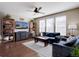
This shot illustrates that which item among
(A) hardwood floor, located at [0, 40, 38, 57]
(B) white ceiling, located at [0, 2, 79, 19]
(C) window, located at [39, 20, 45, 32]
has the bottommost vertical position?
(A) hardwood floor, located at [0, 40, 38, 57]

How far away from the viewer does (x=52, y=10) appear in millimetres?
3119

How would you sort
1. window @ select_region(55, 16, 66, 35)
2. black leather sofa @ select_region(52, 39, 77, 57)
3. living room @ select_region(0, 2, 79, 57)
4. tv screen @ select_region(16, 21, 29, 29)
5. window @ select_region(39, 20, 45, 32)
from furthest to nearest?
window @ select_region(39, 20, 45, 32) < tv screen @ select_region(16, 21, 29, 29) < window @ select_region(55, 16, 66, 35) < living room @ select_region(0, 2, 79, 57) < black leather sofa @ select_region(52, 39, 77, 57)

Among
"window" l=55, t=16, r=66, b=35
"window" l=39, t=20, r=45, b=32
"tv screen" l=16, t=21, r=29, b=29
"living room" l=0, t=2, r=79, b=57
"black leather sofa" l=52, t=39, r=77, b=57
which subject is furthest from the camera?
"window" l=39, t=20, r=45, b=32

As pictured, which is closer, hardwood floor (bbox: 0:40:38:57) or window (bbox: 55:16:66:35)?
window (bbox: 55:16:66:35)

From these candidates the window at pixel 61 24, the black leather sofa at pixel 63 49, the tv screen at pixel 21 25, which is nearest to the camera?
the black leather sofa at pixel 63 49

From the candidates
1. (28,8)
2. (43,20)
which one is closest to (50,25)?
(43,20)

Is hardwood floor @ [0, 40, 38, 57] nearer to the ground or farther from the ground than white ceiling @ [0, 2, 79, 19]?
nearer to the ground

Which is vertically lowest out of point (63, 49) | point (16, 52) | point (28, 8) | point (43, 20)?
point (16, 52)

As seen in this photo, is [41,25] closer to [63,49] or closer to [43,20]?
[43,20]

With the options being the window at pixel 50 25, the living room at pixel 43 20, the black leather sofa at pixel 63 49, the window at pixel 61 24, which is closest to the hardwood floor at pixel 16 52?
the living room at pixel 43 20

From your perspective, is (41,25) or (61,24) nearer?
(61,24)

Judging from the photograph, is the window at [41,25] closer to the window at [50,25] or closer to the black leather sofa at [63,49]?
the window at [50,25]

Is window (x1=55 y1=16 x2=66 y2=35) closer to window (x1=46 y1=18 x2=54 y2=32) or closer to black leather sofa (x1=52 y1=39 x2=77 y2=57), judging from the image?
window (x1=46 y1=18 x2=54 y2=32)

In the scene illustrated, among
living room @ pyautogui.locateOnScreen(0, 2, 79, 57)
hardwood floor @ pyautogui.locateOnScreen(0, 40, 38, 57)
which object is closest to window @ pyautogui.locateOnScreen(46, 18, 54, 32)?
living room @ pyautogui.locateOnScreen(0, 2, 79, 57)
